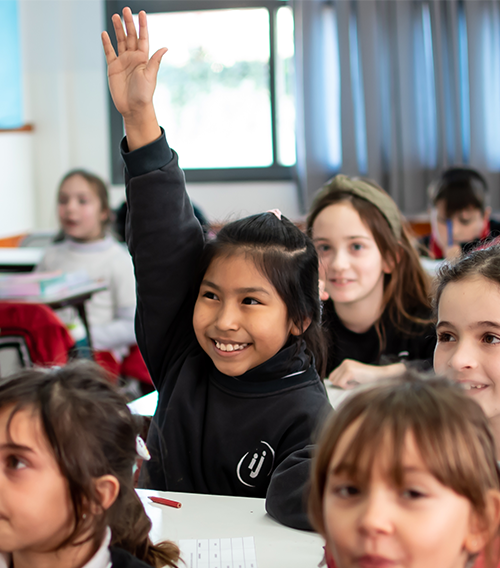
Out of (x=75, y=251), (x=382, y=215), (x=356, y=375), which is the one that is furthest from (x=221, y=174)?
(x=356, y=375)

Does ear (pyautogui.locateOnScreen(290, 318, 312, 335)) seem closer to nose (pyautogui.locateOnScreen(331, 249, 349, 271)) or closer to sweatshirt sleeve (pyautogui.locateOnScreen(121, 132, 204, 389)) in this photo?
sweatshirt sleeve (pyautogui.locateOnScreen(121, 132, 204, 389))

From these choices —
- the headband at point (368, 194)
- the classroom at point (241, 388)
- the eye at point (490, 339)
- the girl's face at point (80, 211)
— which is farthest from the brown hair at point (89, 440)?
the girl's face at point (80, 211)

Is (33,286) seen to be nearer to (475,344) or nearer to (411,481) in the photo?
(475,344)

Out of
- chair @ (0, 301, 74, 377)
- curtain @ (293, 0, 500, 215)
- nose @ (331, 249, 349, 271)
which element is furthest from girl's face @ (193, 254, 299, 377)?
curtain @ (293, 0, 500, 215)

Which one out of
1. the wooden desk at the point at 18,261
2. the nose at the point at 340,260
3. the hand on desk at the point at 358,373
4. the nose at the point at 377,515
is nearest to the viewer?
the nose at the point at 377,515

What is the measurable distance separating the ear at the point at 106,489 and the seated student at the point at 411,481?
308 mm

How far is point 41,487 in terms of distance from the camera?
813 millimetres

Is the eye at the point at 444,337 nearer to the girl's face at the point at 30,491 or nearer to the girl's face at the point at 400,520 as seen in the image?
the girl's face at the point at 400,520

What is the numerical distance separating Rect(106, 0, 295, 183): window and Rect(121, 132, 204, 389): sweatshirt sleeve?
3925 mm

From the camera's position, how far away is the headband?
6.33ft

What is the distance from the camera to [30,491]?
81 cm

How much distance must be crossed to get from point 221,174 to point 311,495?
15.2 ft

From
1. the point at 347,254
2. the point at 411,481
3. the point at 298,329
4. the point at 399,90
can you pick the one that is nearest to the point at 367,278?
the point at 347,254

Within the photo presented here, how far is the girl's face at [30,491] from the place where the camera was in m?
0.81
